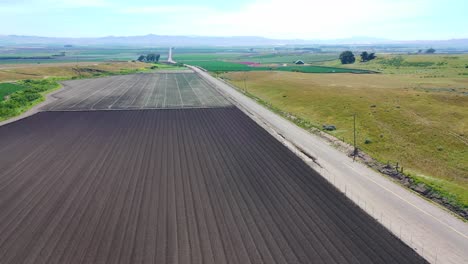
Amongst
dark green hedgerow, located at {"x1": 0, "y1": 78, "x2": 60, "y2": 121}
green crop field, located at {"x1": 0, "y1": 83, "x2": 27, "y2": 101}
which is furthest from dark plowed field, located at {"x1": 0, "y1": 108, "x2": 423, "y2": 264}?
green crop field, located at {"x1": 0, "y1": 83, "x2": 27, "y2": 101}

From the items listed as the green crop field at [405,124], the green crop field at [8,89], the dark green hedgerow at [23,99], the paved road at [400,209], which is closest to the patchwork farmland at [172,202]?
the paved road at [400,209]

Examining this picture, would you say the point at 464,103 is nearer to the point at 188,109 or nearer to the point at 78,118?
the point at 188,109

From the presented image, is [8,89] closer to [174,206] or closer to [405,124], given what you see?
[174,206]

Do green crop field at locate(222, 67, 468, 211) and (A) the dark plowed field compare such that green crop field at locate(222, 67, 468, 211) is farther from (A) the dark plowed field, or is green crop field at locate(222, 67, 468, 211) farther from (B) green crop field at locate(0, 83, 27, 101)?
(B) green crop field at locate(0, 83, 27, 101)

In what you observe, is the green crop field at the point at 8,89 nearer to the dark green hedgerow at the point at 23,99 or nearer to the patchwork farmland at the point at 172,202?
the dark green hedgerow at the point at 23,99

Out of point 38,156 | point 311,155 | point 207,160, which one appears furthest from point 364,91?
point 38,156

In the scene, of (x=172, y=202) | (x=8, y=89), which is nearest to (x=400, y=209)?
(x=172, y=202)
